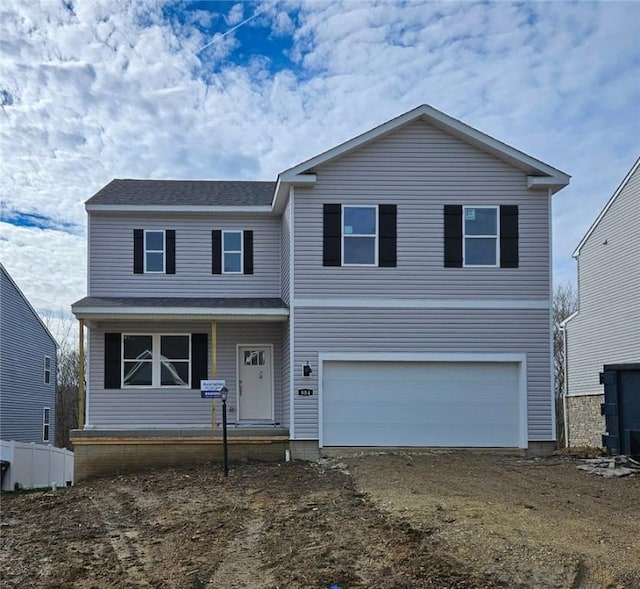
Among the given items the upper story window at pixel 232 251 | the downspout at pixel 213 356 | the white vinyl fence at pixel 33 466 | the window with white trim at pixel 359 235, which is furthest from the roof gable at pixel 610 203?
the white vinyl fence at pixel 33 466

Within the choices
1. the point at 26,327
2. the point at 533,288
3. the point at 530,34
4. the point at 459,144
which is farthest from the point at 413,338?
the point at 26,327

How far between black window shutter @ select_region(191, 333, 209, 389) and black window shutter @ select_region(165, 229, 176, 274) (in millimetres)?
1616

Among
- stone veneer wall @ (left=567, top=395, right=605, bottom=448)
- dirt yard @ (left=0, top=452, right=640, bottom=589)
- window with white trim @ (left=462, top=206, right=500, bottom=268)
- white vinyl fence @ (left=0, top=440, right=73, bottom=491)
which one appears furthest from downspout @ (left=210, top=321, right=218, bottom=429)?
stone veneer wall @ (left=567, top=395, right=605, bottom=448)

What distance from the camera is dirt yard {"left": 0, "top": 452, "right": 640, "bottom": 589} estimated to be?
22.5 ft

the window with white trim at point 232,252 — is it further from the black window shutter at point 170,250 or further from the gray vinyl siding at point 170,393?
the gray vinyl siding at point 170,393

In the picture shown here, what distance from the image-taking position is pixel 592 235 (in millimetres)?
24953

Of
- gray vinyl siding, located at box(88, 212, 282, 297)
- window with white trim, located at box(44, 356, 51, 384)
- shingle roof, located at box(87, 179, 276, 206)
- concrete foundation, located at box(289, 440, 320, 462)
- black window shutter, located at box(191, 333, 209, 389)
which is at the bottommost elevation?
concrete foundation, located at box(289, 440, 320, 462)

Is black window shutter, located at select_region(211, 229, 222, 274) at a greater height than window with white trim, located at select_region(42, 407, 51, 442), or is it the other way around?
black window shutter, located at select_region(211, 229, 222, 274)

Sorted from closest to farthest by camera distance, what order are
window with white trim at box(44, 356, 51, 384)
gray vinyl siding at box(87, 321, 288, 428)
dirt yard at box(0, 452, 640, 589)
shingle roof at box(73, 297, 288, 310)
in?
dirt yard at box(0, 452, 640, 589) → shingle roof at box(73, 297, 288, 310) → gray vinyl siding at box(87, 321, 288, 428) → window with white trim at box(44, 356, 51, 384)

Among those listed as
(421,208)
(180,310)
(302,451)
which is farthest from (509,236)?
(180,310)

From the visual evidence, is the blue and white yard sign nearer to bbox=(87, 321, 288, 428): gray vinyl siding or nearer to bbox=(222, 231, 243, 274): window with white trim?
bbox=(87, 321, 288, 428): gray vinyl siding

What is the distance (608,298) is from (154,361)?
584 inches

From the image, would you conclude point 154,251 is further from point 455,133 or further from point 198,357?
point 455,133

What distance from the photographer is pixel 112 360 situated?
1631 centimetres
